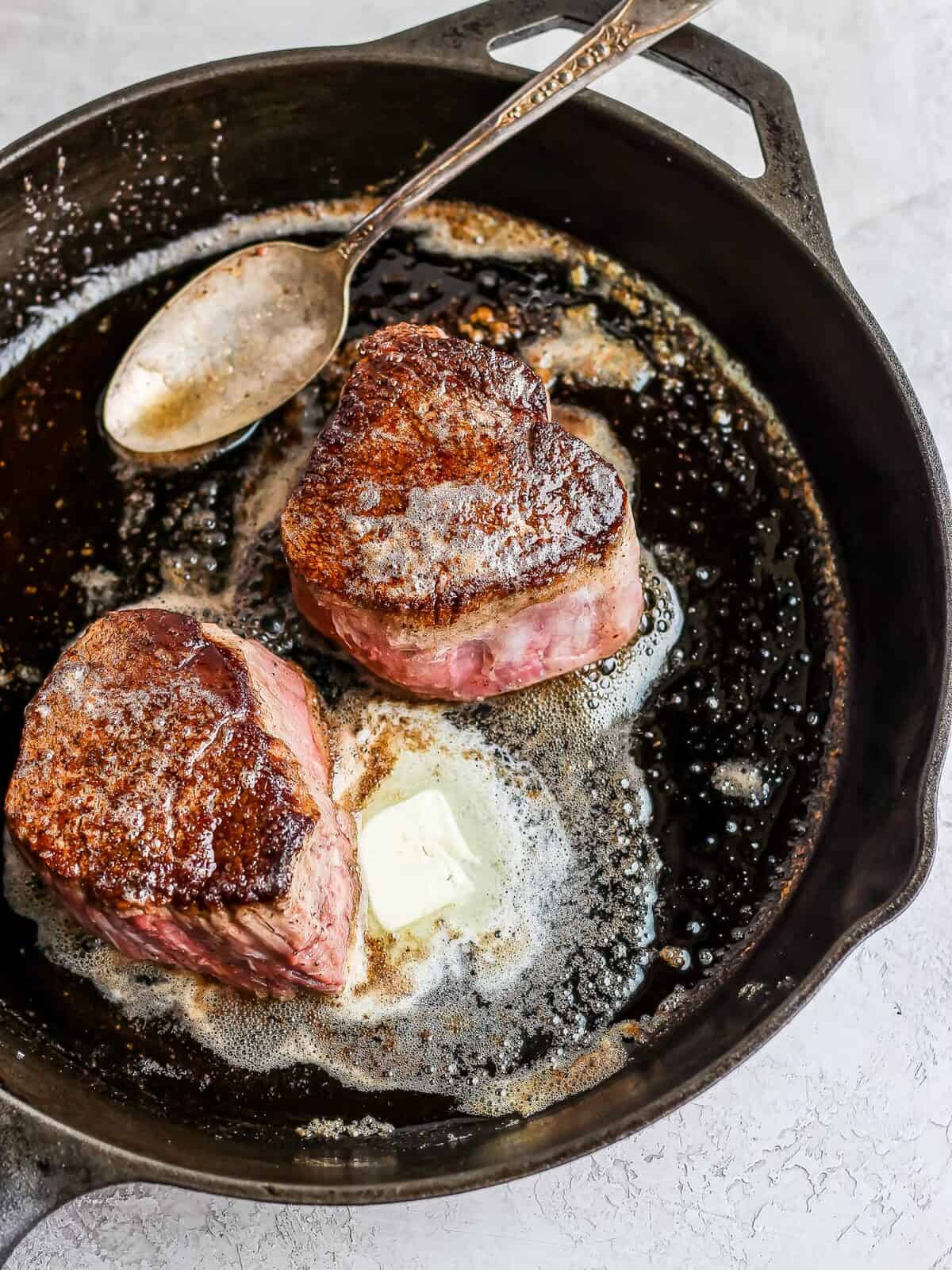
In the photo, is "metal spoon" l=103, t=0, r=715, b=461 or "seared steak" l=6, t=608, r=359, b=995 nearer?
"seared steak" l=6, t=608, r=359, b=995

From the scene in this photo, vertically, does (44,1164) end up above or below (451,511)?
below

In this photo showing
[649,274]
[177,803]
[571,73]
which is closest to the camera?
[177,803]

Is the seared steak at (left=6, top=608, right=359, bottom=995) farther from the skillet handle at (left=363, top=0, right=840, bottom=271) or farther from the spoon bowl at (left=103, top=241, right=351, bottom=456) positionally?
the skillet handle at (left=363, top=0, right=840, bottom=271)

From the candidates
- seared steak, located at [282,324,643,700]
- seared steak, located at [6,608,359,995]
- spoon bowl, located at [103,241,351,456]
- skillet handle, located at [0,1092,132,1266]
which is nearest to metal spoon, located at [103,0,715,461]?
spoon bowl, located at [103,241,351,456]

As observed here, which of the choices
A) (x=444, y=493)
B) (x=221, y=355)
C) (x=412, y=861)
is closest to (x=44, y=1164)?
(x=412, y=861)

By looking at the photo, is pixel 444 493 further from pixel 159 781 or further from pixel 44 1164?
pixel 44 1164

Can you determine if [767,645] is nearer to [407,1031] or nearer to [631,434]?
[631,434]
